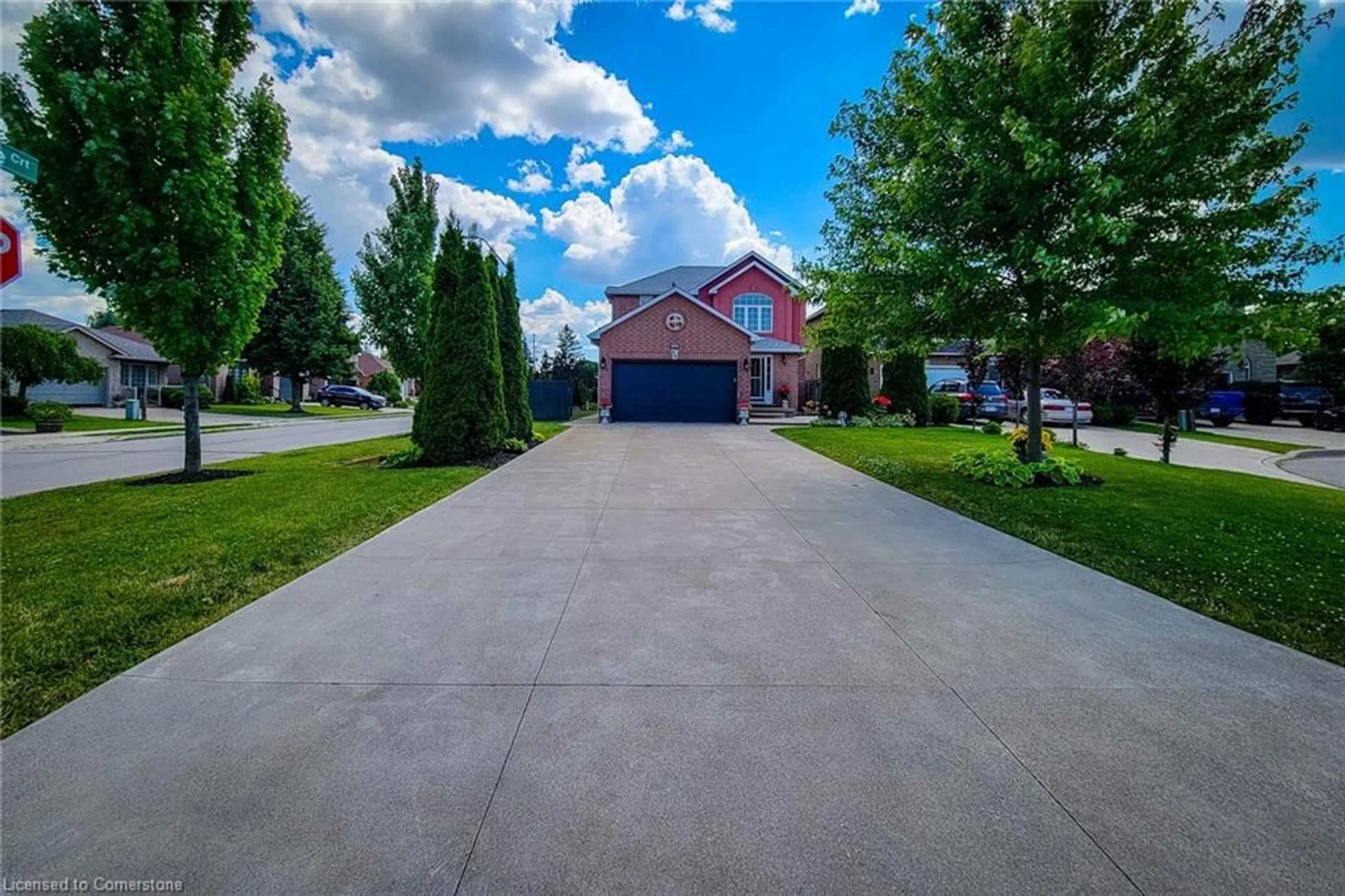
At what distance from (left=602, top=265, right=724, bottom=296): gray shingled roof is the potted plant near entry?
21249 millimetres

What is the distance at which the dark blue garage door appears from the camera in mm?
22312

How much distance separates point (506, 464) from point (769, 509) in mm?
5601

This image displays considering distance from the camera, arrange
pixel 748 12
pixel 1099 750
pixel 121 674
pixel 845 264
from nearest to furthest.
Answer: pixel 1099 750
pixel 121 674
pixel 845 264
pixel 748 12

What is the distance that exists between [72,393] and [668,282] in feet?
103

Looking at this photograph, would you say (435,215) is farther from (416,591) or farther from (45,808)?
(45,808)

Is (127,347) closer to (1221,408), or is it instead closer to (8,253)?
(8,253)

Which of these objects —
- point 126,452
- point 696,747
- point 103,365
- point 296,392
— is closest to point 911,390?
point 696,747

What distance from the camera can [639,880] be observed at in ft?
5.67

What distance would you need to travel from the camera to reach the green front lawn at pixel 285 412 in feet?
98.0

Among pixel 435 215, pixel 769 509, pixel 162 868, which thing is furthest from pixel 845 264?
pixel 435 215

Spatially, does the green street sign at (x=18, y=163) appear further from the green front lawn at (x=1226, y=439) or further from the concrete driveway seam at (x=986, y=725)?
the green front lawn at (x=1226, y=439)

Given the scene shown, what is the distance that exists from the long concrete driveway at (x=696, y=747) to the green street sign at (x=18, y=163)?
3.01 meters

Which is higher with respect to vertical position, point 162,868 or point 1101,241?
point 1101,241

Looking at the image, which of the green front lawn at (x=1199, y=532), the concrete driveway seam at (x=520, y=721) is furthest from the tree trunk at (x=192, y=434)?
the green front lawn at (x=1199, y=532)
